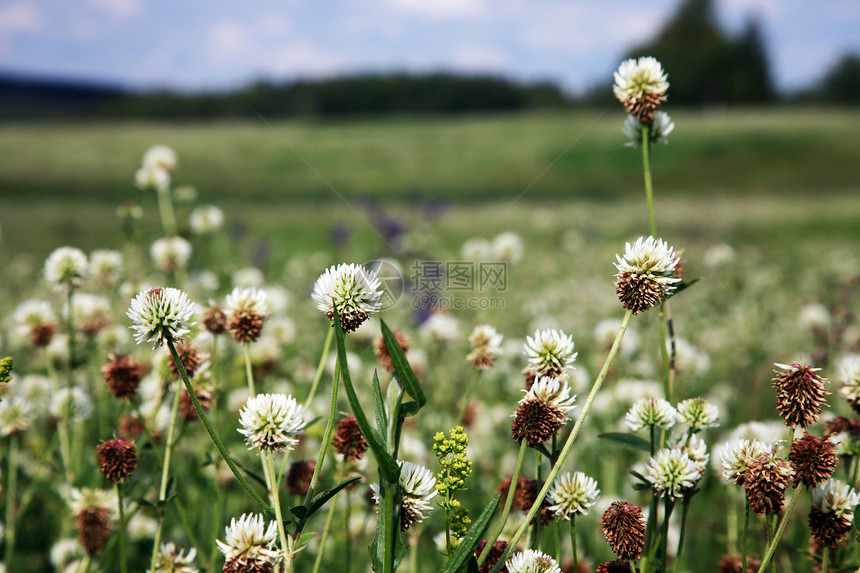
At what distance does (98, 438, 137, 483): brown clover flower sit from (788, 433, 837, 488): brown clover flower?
0.99m

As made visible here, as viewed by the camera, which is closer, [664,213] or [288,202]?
[664,213]

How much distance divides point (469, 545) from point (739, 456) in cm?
42

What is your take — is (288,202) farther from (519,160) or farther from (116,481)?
(116,481)

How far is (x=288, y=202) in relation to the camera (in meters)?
17.6

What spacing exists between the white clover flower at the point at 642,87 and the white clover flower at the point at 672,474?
1.94ft

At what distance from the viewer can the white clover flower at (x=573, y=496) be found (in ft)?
3.08

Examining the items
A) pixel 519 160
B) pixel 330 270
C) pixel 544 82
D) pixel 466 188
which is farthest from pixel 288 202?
pixel 544 82

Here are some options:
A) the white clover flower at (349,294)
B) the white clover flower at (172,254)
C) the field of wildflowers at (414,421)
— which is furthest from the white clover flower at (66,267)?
the white clover flower at (349,294)

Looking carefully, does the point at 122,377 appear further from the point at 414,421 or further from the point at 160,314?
the point at 414,421

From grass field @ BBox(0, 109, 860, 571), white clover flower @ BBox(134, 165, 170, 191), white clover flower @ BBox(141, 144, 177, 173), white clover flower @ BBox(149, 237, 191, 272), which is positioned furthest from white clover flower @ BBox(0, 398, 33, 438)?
white clover flower @ BBox(141, 144, 177, 173)

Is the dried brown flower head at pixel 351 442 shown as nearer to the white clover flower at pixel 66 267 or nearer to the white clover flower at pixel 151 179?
the white clover flower at pixel 66 267

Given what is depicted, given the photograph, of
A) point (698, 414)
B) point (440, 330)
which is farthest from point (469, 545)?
point (440, 330)

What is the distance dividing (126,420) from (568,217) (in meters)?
10.5

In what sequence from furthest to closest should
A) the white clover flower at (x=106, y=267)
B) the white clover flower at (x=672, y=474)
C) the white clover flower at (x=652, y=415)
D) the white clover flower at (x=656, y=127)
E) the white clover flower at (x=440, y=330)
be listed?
1. the white clover flower at (x=106, y=267)
2. the white clover flower at (x=440, y=330)
3. the white clover flower at (x=656, y=127)
4. the white clover flower at (x=652, y=415)
5. the white clover flower at (x=672, y=474)
